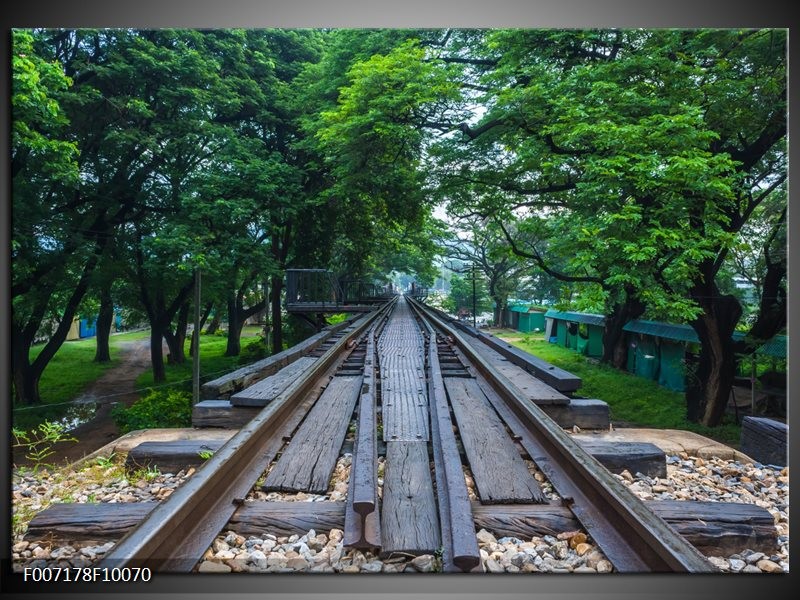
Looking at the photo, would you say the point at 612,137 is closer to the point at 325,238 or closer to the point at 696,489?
the point at 696,489

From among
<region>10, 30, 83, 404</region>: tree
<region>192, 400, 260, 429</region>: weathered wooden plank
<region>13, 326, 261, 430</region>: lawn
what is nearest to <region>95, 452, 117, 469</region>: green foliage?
<region>192, 400, 260, 429</region>: weathered wooden plank

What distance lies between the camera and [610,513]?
1.53 meters

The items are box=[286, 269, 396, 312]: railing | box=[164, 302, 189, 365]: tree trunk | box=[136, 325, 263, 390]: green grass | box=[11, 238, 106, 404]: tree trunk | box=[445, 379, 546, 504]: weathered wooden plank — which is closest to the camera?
box=[445, 379, 546, 504]: weathered wooden plank

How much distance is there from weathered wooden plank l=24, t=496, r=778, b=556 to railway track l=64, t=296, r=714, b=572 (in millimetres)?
64

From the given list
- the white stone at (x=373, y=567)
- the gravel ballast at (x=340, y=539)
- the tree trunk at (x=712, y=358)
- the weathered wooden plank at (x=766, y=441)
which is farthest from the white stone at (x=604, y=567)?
the tree trunk at (x=712, y=358)

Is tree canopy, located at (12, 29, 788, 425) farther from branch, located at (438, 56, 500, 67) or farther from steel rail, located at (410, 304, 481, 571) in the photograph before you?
steel rail, located at (410, 304, 481, 571)

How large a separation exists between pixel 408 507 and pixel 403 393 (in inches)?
65.0

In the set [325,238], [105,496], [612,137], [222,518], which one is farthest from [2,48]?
[325,238]

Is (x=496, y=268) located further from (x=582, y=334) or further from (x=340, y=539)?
(x=340, y=539)

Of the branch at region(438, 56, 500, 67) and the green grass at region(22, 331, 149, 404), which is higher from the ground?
the branch at region(438, 56, 500, 67)

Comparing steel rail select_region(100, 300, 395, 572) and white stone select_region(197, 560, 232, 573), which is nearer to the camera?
steel rail select_region(100, 300, 395, 572)

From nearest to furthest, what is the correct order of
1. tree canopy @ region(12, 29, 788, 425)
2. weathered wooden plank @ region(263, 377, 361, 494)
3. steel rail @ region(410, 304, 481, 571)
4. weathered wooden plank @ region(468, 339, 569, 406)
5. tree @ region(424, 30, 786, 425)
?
steel rail @ region(410, 304, 481, 571) < weathered wooden plank @ region(263, 377, 361, 494) < weathered wooden plank @ region(468, 339, 569, 406) < tree canopy @ region(12, 29, 788, 425) < tree @ region(424, 30, 786, 425)

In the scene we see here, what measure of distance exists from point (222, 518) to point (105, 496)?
81 centimetres

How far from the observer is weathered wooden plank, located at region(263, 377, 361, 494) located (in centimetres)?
181
